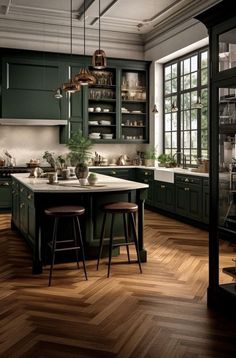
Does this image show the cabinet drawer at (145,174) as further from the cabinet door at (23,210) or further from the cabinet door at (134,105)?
the cabinet door at (23,210)

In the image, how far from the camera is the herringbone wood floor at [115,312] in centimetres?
263

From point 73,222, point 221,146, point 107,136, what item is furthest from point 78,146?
point 221,146

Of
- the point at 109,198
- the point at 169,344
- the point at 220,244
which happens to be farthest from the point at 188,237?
the point at 169,344

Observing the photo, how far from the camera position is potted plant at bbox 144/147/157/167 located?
880cm

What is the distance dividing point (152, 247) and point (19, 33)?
553cm

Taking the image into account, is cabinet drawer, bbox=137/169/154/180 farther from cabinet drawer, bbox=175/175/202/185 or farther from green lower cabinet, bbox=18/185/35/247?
green lower cabinet, bbox=18/185/35/247

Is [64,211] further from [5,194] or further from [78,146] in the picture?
[78,146]

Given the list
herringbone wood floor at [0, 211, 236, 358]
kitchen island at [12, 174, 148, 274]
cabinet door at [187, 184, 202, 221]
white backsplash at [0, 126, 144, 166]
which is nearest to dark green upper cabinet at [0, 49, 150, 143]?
white backsplash at [0, 126, 144, 166]

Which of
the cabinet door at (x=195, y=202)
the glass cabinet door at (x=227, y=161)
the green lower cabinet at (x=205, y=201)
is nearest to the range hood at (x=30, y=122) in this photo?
the cabinet door at (x=195, y=202)

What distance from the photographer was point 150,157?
8898mm

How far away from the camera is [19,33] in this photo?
28.0 ft

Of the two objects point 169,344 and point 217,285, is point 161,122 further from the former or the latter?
point 169,344

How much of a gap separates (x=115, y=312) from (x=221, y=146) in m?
1.50

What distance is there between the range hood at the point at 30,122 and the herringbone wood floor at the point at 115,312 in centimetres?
373
